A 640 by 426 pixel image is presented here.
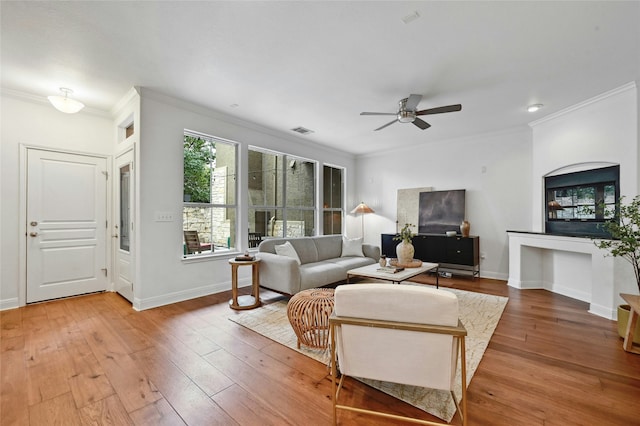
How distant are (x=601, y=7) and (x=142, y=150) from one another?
4753 mm

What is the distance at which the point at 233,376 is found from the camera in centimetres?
205

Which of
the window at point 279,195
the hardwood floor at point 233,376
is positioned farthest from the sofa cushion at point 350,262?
the hardwood floor at point 233,376

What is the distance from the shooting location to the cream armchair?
1437 mm

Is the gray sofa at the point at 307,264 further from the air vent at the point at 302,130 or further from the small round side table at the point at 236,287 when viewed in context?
the air vent at the point at 302,130

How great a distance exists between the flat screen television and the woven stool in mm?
4038

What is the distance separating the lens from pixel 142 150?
3541 mm

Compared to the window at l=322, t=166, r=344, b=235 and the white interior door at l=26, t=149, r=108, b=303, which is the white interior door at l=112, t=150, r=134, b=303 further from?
the window at l=322, t=166, r=344, b=235

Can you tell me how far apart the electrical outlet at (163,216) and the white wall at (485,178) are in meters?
4.75

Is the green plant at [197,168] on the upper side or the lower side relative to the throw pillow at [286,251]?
upper

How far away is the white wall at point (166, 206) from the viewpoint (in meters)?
3.55

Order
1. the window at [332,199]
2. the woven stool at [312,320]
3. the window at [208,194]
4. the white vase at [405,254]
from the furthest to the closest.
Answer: the window at [332,199] < the window at [208,194] < the white vase at [405,254] < the woven stool at [312,320]

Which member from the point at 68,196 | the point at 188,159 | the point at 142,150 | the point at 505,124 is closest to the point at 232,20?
the point at 142,150

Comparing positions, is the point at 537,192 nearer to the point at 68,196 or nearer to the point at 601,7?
the point at 601,7

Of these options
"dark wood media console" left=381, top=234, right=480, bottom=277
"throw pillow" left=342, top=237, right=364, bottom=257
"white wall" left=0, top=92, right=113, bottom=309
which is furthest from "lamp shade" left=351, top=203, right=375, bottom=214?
"white wall" left=0, top=92, right=113, bottom=309
